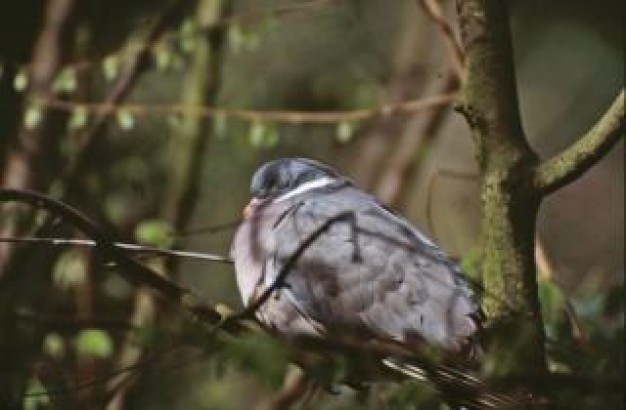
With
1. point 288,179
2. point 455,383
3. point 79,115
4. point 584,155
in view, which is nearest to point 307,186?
point 288,179

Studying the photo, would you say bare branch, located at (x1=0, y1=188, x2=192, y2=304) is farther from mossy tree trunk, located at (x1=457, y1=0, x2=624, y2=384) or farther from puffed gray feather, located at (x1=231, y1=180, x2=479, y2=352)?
puffed gray feather, located at (x1=231, y1=180, x2=479, y2=352)

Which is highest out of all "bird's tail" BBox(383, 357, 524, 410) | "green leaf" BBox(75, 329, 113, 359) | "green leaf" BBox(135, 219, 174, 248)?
"green leaf" BBox(135, 219, 174, 248)

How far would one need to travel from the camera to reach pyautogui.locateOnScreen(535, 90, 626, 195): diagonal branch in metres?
1.82

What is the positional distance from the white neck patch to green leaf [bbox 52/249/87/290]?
0.82 m

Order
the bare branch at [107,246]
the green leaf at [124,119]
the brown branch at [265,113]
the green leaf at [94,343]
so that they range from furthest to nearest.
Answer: the brown branch at [265,113] → the green leaf at [124,119] → the green leaf at [94,343] → the bare branch at [107,246]

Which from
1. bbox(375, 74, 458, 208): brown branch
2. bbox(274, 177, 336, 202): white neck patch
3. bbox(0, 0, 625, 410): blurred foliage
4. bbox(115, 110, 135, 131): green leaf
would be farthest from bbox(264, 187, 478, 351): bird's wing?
bbox(375, 74, 458, 208): brown branch

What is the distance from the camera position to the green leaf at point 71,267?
345 centimetres

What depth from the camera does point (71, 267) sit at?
11.4ft

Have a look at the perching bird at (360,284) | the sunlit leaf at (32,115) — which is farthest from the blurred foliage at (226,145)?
the perching bird at (360,284)

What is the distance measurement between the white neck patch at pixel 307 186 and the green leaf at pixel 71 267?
818 mm

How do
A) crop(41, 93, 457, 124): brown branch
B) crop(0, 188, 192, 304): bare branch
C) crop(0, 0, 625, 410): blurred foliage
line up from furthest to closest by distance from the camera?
1. crop(41, 93, 457, 124): brown branch
2. crop(0, 0, 625, 410): blurred foliage
3. crop(0, 188, 192, 304): bare branch

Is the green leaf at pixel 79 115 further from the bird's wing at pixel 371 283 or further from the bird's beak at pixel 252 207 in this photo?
the bird's wing at pixel 371 283

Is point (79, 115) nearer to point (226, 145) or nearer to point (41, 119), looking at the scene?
point (41, 119)

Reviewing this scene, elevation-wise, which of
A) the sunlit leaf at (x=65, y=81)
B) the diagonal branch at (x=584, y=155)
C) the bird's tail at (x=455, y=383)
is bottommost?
the bird's tail at (x=455, y=383)
